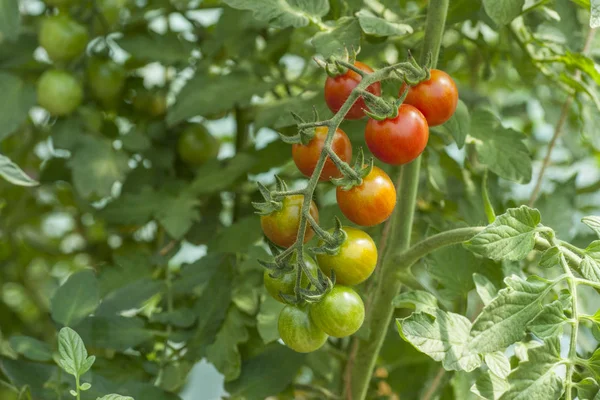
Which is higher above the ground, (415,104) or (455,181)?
(415,104)

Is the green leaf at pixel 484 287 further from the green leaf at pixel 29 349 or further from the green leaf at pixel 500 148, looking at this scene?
the green leaf at pixel 29 349

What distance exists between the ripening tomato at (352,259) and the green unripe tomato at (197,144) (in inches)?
22.9

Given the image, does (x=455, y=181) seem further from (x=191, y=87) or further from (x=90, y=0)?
(x=90, y=0)

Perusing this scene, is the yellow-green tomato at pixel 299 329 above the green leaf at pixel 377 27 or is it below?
below

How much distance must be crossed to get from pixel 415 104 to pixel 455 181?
0.57 metres

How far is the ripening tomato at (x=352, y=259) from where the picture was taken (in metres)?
0.66

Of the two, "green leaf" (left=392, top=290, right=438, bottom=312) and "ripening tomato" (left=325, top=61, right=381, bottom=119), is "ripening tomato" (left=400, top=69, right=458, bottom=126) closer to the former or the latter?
"ripening tomato" (left=325, top=61, right=381, bottom=119)

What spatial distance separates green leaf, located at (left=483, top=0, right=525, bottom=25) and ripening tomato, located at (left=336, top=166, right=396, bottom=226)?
0.24 meters

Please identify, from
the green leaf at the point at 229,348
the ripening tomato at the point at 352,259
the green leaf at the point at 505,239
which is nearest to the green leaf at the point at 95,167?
the green leaf at the point at 229,348

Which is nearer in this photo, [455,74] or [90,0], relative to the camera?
[90,0]

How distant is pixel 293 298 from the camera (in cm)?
67

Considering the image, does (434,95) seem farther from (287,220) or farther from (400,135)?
(287,220)

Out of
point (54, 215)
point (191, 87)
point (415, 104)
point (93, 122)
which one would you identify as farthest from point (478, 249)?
point (54, 215)

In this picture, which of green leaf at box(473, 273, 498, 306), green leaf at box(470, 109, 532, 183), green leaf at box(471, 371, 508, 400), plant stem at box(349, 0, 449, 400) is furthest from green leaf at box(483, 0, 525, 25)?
green leaf at box(471, 371, 508, 400)
